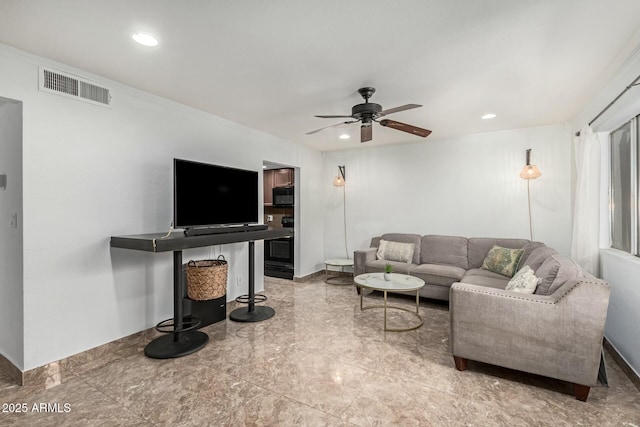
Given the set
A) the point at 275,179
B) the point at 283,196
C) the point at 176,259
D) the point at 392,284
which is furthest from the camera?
the point at 275,179

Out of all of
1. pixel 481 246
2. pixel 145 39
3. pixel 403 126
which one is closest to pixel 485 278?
pixel 481 246

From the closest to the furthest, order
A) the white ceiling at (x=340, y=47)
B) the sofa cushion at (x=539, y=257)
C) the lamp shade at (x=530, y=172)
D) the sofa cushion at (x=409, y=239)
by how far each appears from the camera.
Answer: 1. the white ceiling at (x=340, y=47)
2. the sofa cushion at (x=539, y=257)
3. the lamp shade at (x=530, y=172)
4. the sofa cushion at (x=409, y=239)

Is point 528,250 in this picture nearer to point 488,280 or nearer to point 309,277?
point 488,280

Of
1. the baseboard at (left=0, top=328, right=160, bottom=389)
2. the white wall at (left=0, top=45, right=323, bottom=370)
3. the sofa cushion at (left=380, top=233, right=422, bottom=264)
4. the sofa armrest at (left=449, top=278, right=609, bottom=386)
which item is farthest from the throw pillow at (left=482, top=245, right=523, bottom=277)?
the baseboard at (left=0, top=328, right=160, bottom=389)

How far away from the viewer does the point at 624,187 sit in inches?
114

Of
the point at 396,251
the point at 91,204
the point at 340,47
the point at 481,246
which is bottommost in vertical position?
the point at 396,251

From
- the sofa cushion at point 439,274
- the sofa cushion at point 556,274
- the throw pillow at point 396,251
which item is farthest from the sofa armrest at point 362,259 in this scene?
the sofa cushion at point 556,274

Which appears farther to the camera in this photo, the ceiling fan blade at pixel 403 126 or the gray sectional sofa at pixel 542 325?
the ceiling fan blade at pixel 403 126

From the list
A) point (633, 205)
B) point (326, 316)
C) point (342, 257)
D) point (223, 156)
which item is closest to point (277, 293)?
point (326, 316)

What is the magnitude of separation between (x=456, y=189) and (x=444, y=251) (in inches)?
39.8

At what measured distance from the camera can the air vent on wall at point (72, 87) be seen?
2357 millimetres

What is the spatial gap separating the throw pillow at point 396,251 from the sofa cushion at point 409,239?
116 mm

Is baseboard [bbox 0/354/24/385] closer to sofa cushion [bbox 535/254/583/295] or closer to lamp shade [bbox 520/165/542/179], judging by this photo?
sofa cushion [bbox 535/254/583/295]

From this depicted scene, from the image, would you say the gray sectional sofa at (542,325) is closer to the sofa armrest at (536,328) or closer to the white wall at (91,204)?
the sofa armrest at (536,328)
